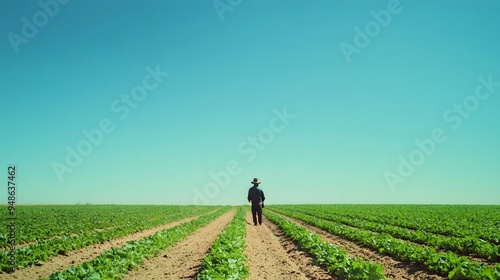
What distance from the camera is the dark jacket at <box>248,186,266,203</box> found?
20.5 meters

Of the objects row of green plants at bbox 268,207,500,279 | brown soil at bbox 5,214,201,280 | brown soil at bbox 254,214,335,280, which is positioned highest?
row of green plants at bbox 268,207,500,279

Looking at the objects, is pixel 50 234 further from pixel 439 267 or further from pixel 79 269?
pixel 439 267

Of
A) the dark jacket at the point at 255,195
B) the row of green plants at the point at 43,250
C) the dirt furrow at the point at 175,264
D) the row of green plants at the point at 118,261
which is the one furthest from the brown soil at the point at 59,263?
the dark jacket at the point at 255,195

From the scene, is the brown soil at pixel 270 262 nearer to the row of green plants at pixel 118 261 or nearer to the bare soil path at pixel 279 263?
Answer: the bare soil path at pixel 279 263

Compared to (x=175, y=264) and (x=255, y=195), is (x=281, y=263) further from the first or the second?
(x=255, y=195)

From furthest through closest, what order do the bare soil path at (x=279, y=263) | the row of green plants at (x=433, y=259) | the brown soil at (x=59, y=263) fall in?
the brown soil at (x=59, y=263)
the bare soil path at (x=279, y=263)
the row of green plants at (x=433, y=259)

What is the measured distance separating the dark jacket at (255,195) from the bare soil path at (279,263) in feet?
17.0

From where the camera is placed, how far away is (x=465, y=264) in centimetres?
828

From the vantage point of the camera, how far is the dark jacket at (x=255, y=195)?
67.4 feet

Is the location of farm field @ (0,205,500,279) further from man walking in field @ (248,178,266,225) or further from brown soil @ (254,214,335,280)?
man walking in field @ (248,178,266,225)

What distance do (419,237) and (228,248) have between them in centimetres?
992

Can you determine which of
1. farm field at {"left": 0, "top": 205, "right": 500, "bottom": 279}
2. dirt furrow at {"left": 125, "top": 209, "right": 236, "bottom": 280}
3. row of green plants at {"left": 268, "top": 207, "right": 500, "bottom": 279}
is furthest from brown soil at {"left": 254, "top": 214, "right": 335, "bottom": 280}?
row of green plants at {"left": 268, "top": 207, "right": 500, "bottom": 279}

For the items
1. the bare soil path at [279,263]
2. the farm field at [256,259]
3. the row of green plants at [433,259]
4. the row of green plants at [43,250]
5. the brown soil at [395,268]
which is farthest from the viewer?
the row of green plants at [43,250]

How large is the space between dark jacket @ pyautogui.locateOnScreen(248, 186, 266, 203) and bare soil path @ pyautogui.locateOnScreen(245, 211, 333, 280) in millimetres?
5189
